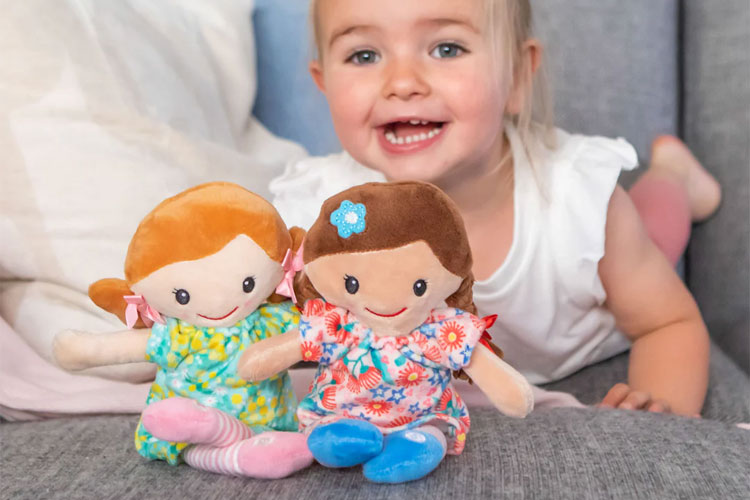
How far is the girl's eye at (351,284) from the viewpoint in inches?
22.1

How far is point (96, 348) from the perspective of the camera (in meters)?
0.62

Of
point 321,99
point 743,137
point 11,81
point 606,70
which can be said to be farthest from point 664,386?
point 11,81

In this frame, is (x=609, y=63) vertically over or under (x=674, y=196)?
over

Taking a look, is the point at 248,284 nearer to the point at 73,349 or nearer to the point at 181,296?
the point at 181,296

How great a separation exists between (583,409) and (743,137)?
2.20ft

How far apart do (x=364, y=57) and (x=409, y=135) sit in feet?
0.37

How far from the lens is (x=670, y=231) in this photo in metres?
1.24

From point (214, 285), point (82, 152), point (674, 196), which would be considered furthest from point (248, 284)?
point (674, 196)

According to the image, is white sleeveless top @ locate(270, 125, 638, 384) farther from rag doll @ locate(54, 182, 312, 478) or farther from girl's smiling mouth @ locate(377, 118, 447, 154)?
rag doll @ locate(54, 182, 312, 478)

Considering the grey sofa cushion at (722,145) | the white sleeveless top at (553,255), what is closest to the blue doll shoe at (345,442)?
the white sleeveless top at (553,255)

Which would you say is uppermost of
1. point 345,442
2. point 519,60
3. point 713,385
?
point 519,60

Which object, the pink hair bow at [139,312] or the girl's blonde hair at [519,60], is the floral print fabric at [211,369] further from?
the girl's blonde hair at [519,60]

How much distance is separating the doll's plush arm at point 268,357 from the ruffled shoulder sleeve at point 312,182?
0.52 metres

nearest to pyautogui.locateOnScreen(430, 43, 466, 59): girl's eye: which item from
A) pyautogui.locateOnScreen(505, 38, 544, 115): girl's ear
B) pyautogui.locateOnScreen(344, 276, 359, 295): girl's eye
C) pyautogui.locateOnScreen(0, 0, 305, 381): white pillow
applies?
pyautogui.locateOnScreen(505, 38, 544, 115): girl's ear
